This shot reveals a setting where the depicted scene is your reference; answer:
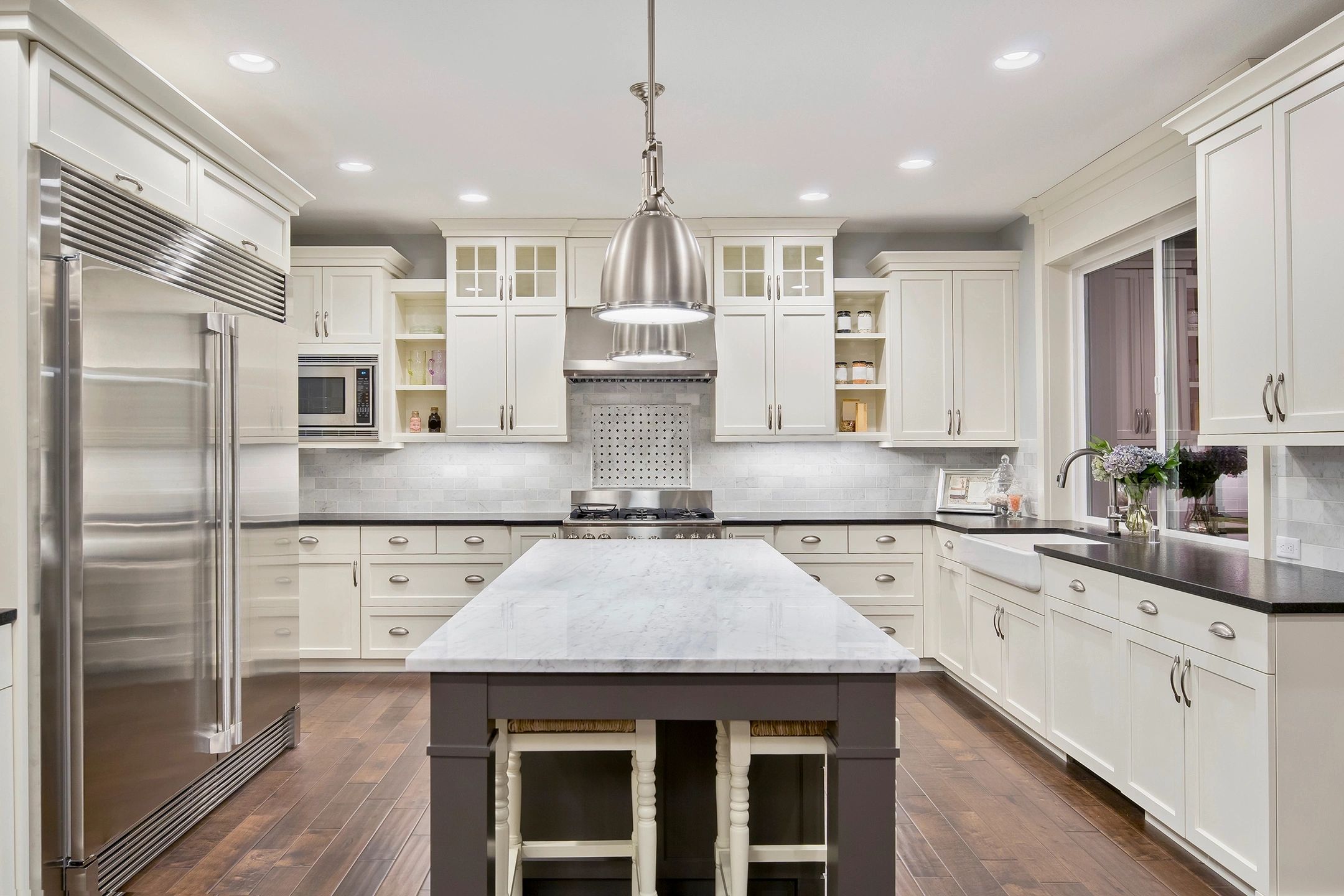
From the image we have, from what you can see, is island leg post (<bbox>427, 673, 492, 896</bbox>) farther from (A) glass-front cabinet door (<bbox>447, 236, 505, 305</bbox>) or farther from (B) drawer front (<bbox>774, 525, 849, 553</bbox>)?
(A) glass-front cabinet door (<bbox>447, 236, 505, 305</bbox>)

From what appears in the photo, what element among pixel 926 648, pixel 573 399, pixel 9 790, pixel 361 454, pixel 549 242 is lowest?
pixel 926 648

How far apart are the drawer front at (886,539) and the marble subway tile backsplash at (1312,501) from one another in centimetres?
209

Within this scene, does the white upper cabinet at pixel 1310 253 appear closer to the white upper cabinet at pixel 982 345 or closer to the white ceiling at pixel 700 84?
the white ceiling at pixel 700 84

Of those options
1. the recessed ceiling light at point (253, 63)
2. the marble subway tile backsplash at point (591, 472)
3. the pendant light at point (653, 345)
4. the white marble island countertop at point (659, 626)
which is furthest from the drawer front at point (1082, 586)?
the recessed ceiling light at point (253, 63)

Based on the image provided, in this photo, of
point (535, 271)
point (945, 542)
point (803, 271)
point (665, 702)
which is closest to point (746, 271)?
point (803, 271)

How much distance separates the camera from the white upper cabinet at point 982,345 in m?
5.01

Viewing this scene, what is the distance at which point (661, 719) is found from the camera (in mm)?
1603

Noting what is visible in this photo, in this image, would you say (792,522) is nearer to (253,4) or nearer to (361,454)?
(361,454)

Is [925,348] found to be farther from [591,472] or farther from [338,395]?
[338,395]

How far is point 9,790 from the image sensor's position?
2.09 m

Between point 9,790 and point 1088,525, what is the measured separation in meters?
4.51

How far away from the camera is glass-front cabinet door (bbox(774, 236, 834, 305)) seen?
504 centimetres

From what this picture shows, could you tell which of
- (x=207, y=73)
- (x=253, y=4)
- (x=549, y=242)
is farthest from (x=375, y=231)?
(x=253, y=4)

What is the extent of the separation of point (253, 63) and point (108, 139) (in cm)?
65
